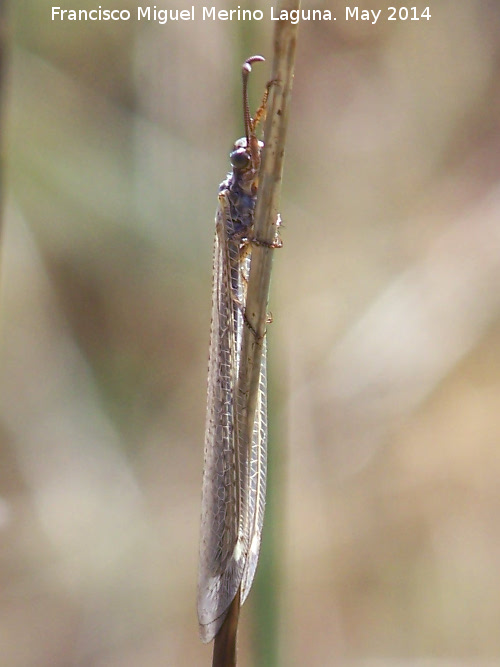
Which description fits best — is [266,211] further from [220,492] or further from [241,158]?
[220,492]

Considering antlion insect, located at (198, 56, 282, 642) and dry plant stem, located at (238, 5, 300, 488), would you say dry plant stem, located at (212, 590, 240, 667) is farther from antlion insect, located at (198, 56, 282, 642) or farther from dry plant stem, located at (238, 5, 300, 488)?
dry plant stem, located at (238, 5, 300, 488)

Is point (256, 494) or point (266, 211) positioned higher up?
point (266, 211)

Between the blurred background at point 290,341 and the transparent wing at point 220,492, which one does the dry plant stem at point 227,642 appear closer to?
the transparent wing at point 220,492

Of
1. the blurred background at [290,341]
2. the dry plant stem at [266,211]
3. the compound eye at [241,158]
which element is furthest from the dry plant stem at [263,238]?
the blurred background at [290,341]

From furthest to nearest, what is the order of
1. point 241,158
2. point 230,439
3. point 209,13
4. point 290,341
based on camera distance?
point 290,341 < point 209,13 < point 241,158 < point 230,439

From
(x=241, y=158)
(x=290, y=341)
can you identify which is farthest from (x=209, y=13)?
(x=290, y=341)

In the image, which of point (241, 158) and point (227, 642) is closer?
point (227, 642)
